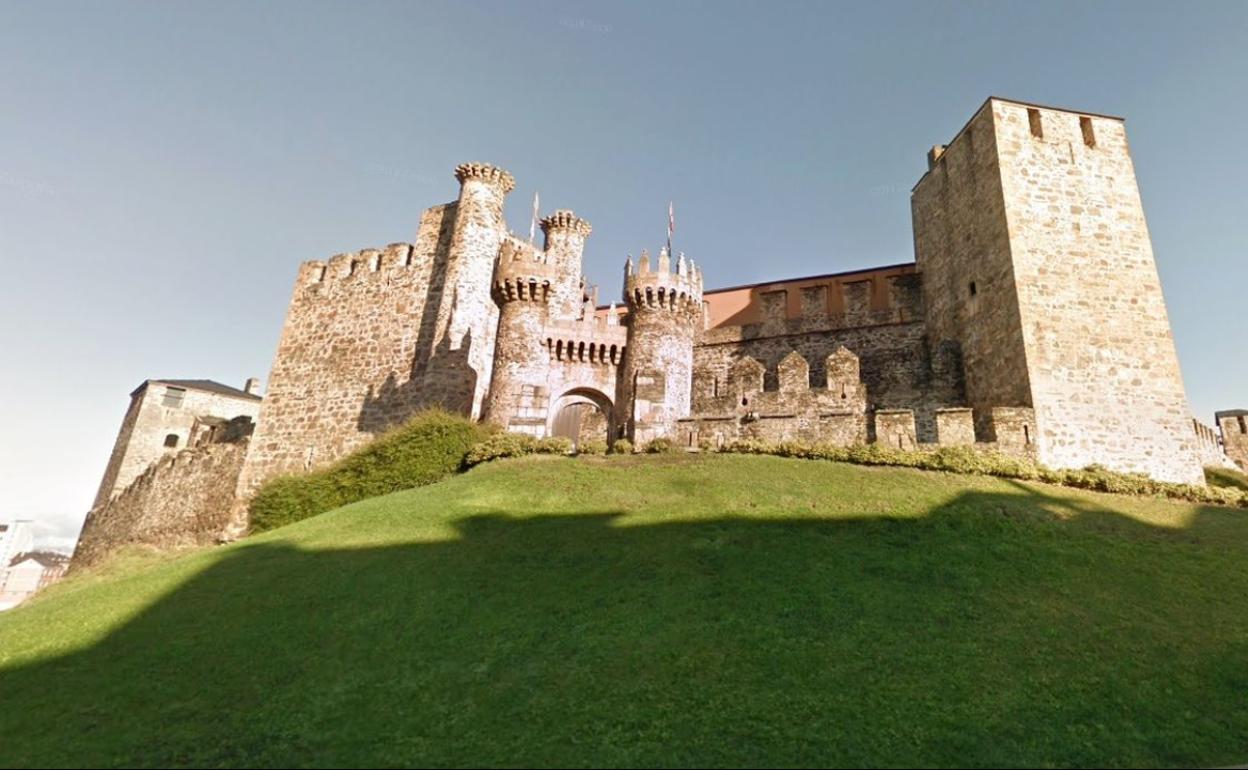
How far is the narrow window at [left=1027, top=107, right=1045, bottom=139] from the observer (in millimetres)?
23359

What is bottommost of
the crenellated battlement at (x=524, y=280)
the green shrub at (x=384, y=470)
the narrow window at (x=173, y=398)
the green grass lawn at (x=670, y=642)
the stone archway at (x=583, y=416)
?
the green grass lawn at (x=670, y=642)

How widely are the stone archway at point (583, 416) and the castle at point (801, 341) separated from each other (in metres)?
0.12

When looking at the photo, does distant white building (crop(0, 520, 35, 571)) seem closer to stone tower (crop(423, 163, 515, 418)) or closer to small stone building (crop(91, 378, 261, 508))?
small stone building (crop(91, 378, 261, 508))

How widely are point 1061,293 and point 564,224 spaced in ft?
64.3

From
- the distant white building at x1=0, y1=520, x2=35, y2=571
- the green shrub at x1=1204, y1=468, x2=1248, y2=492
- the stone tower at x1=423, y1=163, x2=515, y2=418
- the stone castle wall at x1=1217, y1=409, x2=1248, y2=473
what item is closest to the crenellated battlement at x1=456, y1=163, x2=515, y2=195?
the stone tower at x1=423, y1=163, x2=515, y2=418

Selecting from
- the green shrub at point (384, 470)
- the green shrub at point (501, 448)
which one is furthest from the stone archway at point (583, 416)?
the green shrub at point (384, 470)

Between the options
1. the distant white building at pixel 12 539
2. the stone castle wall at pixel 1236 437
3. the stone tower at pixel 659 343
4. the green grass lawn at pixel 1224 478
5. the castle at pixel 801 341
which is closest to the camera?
the castle at pixel 801 341

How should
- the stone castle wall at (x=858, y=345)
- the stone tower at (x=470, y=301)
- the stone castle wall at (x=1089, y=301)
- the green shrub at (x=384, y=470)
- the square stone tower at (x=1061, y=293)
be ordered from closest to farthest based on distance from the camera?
1. the stone castle wall at (x=1089, y=301)
2. the square stone tower at (x=1061, y=293)
3. the green shrub at (x=384, y=470)
4. the stone castle wall at (x=858, y=345)
5. the stone tower at (x=470, y=301)

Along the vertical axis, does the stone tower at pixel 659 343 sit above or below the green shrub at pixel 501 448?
above

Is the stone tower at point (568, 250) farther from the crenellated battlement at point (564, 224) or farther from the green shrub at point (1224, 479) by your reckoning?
the green shrub at point (1224, 479)

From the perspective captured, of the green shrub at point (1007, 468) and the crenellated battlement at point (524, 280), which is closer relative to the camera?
the green shrub at point (1007, 468)

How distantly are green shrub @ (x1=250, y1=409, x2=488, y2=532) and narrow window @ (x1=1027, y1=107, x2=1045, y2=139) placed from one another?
2245cm

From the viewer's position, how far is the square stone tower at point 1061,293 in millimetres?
19406

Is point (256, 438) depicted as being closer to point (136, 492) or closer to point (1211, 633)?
point (136, 492)
